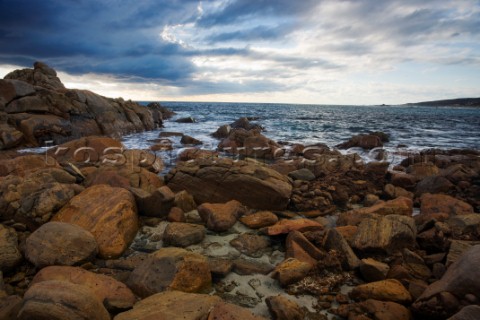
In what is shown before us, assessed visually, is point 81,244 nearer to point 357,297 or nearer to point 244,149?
point 357,297

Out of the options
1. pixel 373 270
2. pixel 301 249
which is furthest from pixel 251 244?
pixel 373 270

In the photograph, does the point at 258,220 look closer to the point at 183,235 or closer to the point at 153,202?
the point at 183,235

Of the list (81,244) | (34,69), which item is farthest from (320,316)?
(34,69)

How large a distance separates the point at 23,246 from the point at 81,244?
892mm

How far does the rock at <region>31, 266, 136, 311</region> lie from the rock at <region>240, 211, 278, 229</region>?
8.63ft

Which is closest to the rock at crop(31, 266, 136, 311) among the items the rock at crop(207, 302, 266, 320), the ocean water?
the rock at crop(207, 302, 266, 320)

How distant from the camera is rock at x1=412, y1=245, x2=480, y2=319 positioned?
303 centimetres

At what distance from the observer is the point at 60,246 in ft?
13.5

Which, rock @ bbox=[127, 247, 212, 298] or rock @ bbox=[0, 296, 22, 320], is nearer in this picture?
rock @ bbox=[0, 296, 22, 320]

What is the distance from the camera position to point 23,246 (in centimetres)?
433

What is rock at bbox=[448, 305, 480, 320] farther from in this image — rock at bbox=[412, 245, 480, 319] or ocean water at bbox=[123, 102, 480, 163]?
ocean water at bbox=[123, 102, 480, 163]

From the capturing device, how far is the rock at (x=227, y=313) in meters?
2.87

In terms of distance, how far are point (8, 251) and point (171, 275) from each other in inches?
94.6

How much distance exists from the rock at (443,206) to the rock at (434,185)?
138 centimetres
